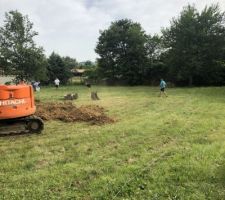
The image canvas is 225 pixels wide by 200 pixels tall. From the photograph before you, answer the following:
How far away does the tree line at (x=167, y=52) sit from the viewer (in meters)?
39.3

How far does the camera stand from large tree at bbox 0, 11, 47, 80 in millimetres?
39188

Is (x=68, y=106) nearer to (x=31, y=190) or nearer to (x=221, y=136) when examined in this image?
(x=221, y=136)

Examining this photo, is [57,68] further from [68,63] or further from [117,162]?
[117,162]

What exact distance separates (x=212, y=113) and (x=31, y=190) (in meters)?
10.9

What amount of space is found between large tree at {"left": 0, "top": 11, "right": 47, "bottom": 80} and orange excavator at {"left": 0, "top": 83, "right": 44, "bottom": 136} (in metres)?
27.2

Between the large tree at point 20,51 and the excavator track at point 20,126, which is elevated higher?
the large tree at point 20,51

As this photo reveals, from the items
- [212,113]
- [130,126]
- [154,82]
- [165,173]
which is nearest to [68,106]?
[130,126]

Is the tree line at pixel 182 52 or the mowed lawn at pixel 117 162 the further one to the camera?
the tree line at pixel 182 52

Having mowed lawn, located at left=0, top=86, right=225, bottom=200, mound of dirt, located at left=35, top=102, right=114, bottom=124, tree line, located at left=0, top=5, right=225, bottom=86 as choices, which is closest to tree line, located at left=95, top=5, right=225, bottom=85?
tree line, located at left=0, top=5, right=225, bottom=86

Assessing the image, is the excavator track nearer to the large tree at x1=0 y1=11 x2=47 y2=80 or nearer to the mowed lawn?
the mowed lawn

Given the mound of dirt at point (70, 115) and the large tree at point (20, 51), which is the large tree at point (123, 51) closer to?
the large tree at point (20, 51)

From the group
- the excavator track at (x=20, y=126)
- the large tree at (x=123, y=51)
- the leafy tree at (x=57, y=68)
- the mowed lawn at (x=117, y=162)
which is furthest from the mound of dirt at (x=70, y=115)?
the leafy tree at (x=57, y=68)

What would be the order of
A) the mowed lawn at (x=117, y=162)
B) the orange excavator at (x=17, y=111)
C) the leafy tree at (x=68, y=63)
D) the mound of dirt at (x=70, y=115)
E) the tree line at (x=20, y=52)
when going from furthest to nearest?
the leafy tree at (x=68, y=63) → the tree line at (x=20, y=52) → the mound of dirt at (x=70, y=115) → the orange excavator at (x=17, y=111) → the mowed lawn at (x=117, y=162)

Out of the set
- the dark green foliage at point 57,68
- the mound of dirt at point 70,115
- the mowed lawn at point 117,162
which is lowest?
the mowed lawn at point 117,162
